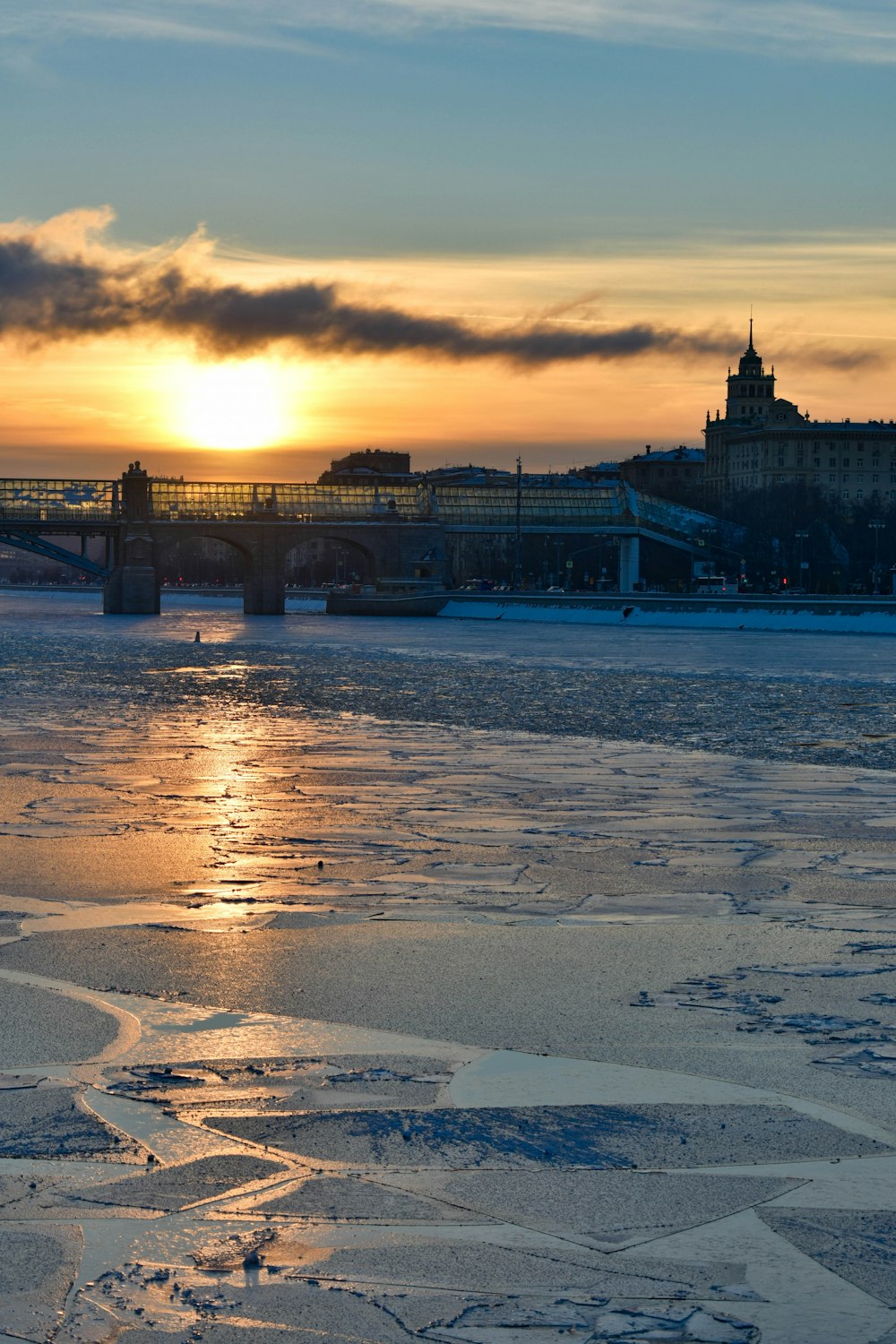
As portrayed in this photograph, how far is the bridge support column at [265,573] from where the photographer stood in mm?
120562

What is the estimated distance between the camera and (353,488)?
125500 mm

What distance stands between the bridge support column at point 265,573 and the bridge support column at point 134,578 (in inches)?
263

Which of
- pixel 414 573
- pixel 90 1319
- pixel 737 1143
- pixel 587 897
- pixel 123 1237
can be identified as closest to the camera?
pixel 90 1319

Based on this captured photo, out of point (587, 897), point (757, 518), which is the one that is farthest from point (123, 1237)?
point (757, 518)

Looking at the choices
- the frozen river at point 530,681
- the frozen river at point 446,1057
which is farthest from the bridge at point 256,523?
the frozen river at point 446,1057

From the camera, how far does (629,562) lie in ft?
443

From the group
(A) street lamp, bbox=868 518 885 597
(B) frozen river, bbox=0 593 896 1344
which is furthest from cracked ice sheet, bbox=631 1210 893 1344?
(A) street lamp, bbox=868 518 885 597

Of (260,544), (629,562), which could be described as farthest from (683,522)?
(260,544)

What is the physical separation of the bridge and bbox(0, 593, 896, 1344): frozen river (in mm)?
101343

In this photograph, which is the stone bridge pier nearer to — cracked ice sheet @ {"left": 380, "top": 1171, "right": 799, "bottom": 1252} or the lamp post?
the lamp post

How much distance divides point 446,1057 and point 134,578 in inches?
4401

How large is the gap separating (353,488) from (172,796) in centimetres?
11014

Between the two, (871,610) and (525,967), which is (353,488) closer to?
(871,610)

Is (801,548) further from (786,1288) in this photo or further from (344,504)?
(786,1288)
